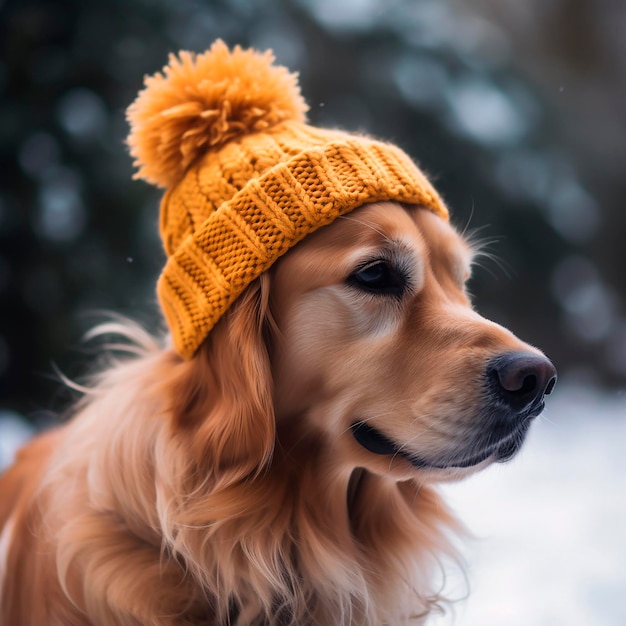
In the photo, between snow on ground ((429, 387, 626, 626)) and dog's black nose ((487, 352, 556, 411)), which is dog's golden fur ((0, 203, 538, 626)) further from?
snow on ground ((429, 387, 626, 626))

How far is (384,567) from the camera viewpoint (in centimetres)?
102

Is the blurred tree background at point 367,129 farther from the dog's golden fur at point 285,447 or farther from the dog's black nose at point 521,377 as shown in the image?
the dog's black nose at point 521,377

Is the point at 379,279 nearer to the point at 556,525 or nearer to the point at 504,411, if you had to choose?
the point at 504,411

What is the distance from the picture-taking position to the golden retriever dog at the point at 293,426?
863 millimetres

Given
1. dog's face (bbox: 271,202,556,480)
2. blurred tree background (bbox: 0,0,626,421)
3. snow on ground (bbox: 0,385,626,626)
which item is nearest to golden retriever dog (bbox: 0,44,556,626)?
dog's face (bbox: 271,202,556,480)

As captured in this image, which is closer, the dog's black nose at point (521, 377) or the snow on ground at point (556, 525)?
the dog's black nose at point (521, 377)

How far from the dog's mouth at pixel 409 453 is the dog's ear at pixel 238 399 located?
0.44 feet

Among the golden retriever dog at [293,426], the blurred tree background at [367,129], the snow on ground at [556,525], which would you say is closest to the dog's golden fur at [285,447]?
the golden retriever dog at [293,426]

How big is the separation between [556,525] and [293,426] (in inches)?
33.8

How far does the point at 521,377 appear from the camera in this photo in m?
0.79

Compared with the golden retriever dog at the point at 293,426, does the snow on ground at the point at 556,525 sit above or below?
below

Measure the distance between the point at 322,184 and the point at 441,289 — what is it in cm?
25

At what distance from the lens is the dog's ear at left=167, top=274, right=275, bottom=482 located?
888 millimetres

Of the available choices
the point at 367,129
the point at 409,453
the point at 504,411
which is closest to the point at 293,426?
the point at 409,453
